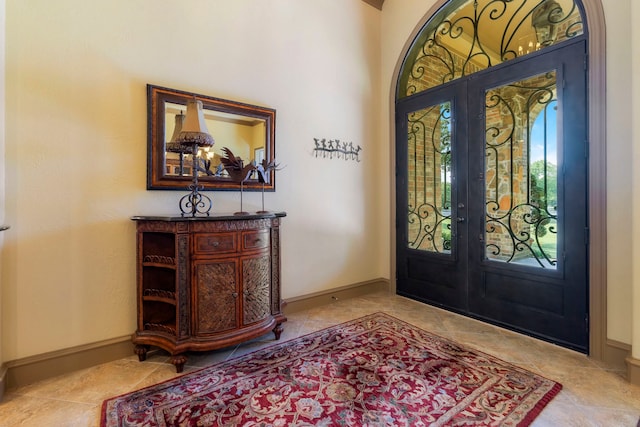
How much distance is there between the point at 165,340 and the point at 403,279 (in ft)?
8.41

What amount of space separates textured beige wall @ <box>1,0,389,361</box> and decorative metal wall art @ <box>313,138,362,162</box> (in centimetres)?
14

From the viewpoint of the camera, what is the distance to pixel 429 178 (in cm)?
332

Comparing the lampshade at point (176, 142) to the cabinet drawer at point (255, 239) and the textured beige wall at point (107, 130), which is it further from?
the cabinet drawer at point (255, 239)

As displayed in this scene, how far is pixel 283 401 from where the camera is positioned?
5.61 ft

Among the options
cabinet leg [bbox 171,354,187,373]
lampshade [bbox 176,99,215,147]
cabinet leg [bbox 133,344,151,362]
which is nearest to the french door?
lampshade [bbox 176,99,215,147]

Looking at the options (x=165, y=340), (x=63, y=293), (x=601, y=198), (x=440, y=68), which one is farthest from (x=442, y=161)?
(x=63, y=293)

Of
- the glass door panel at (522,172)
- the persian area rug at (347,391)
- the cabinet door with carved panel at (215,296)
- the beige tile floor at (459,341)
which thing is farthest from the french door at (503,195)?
the cabinet door with carved panel at (215,296)

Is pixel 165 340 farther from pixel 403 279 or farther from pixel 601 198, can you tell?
pixel 601 198

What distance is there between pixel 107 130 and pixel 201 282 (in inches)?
50.2

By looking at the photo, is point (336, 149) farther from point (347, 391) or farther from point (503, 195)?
point (347, 391)

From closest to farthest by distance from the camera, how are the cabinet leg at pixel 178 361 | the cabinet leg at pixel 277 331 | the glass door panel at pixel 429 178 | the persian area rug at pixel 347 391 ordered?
1. the persian area rug at pixel 347 391
2. the cabinet leg at pixel 178 361
3. the cabinet leg at pixel 277 331
4. the glass door panel at pixel 429 178

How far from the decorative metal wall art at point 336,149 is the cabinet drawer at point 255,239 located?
4.11ft

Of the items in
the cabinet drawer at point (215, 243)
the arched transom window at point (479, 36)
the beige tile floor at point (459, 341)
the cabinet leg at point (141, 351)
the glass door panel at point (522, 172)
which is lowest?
the beige tile floor at point (459, 341)

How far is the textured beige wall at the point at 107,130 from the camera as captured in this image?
1910 mm
